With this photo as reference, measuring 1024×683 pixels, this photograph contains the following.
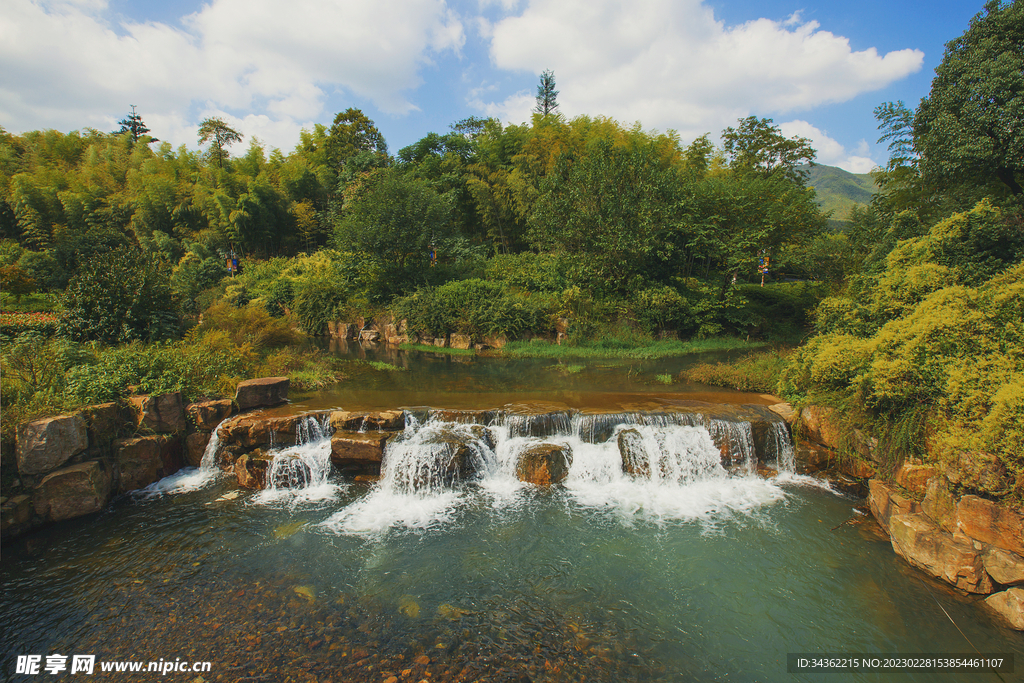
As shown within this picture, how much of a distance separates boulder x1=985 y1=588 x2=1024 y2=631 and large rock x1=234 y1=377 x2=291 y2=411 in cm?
1023

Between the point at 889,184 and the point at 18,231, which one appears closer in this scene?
the point at 889,184

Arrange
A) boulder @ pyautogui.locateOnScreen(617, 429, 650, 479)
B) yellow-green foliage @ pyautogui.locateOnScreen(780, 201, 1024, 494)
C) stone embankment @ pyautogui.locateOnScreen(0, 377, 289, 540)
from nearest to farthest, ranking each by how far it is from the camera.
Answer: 1. yellow-green foliage @ pyautogui.locateOnScreen(780, 201, 1024, 494)
2. stone embankment @ pyautogui.locateOnScreen(0, 377, 289, 540)
3. boulder @ pyautogui.locateOnScreen(617, 429, 650, 479)

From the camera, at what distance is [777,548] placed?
17.9ft

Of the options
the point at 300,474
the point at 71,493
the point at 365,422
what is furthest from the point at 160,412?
the point at 365,422

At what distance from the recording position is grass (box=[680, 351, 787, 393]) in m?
9.83

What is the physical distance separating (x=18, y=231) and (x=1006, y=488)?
3529 centimetres

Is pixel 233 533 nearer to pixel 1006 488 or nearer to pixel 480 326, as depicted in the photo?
pixel 1006 488

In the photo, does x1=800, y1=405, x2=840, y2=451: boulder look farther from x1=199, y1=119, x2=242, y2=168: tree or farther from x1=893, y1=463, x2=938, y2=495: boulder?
x1=199, y1=119, x2=242, y2=168: tree

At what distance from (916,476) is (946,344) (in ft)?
5.64

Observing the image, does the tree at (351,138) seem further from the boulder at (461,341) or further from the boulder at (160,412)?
the boulder at (160,412)

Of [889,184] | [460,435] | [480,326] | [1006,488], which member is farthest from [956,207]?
[480,326]

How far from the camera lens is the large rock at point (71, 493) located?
19.0ft

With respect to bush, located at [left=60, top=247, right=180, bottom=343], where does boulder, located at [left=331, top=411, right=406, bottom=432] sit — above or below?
below

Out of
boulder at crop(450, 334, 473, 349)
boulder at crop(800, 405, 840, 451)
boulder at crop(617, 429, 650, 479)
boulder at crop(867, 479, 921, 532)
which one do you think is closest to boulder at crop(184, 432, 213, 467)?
boulder at crop(617, 429, 650, 479)
